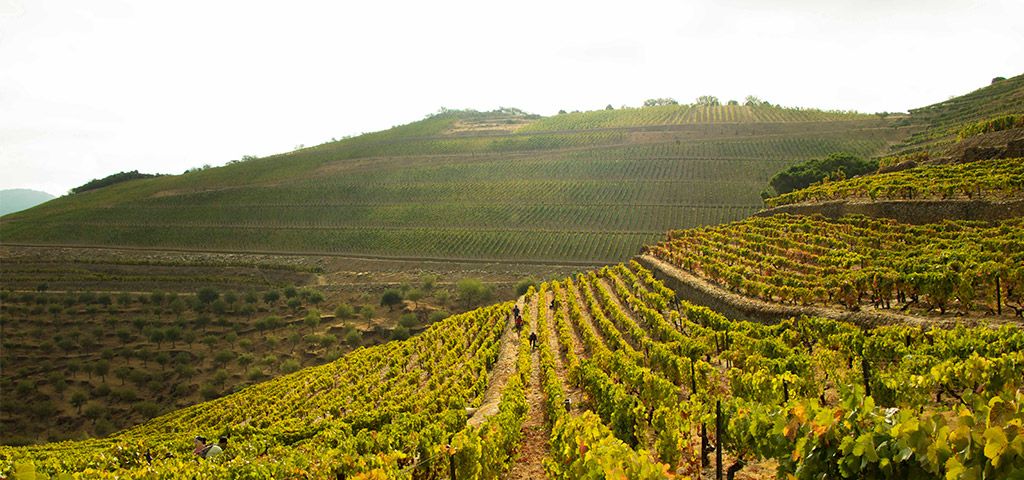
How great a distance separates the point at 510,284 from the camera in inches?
2317

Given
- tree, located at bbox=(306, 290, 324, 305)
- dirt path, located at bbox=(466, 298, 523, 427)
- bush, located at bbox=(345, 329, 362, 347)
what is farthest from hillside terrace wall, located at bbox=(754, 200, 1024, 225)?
tree, located at bbox=(306, 290, 324, 305)

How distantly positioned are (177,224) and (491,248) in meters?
44.4

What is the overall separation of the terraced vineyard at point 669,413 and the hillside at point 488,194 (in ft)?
131

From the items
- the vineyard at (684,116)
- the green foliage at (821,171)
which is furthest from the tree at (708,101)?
the green foliage at (821,171)

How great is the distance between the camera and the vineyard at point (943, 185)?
26931 mm

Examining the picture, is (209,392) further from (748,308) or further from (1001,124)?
(1001,124)

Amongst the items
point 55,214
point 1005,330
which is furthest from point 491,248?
point 55,214

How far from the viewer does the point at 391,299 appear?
5731 centimetres

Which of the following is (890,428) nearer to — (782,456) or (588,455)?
(782,456)

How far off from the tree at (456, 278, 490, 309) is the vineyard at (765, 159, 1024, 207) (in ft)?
87.4

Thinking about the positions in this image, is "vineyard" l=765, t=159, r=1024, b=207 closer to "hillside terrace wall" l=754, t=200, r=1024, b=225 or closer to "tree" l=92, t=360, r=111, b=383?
"hillside terrace wall" l=754, t=200, r=1024, b=225

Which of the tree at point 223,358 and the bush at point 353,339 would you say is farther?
the bush at point 353,339

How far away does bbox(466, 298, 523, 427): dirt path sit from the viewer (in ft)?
57.0

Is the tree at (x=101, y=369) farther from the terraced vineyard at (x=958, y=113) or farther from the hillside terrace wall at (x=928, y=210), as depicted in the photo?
the terraced vineyard at (x=958, y=113)
